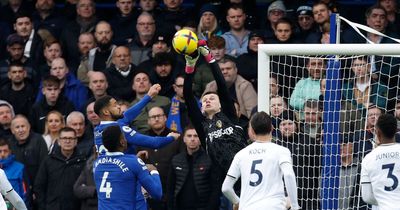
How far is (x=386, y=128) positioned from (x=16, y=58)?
809cm

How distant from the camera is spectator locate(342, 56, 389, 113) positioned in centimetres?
1545

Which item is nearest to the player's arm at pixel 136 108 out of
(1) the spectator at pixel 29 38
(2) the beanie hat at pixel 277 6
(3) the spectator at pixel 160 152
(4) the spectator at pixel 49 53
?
(3) the spectator at pixel 160 152

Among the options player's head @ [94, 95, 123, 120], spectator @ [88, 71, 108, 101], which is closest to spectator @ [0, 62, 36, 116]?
spectator @ [88, 71, 108, 101]

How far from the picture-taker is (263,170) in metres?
12.8

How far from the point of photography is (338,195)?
14859mm

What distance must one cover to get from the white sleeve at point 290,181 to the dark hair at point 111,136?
199cm

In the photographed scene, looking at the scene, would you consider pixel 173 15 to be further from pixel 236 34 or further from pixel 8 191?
pixel 8 191

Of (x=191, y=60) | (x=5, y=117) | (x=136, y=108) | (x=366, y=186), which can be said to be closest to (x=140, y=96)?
(x=5, y=117)

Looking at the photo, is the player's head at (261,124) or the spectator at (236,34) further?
the spectator at (236,34)

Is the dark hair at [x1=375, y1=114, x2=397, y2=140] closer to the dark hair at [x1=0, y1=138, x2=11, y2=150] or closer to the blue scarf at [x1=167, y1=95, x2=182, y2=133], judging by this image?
the blue scarf at [x1=167, y1=95, x2=182, y2=133]

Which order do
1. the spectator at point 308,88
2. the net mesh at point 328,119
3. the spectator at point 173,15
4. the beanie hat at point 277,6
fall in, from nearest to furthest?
1. the net mesh at point 328,119
2. the spectator at point 308,88
3. the beanie hat at point 277,6
4. the spectator at point 173,15

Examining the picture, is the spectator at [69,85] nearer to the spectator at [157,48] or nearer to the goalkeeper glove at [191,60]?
the spectator at [157,48]

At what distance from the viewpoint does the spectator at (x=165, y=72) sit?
1797 cm

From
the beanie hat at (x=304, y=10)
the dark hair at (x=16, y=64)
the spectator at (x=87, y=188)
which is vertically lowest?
the spectator at (x=87, y=188)
